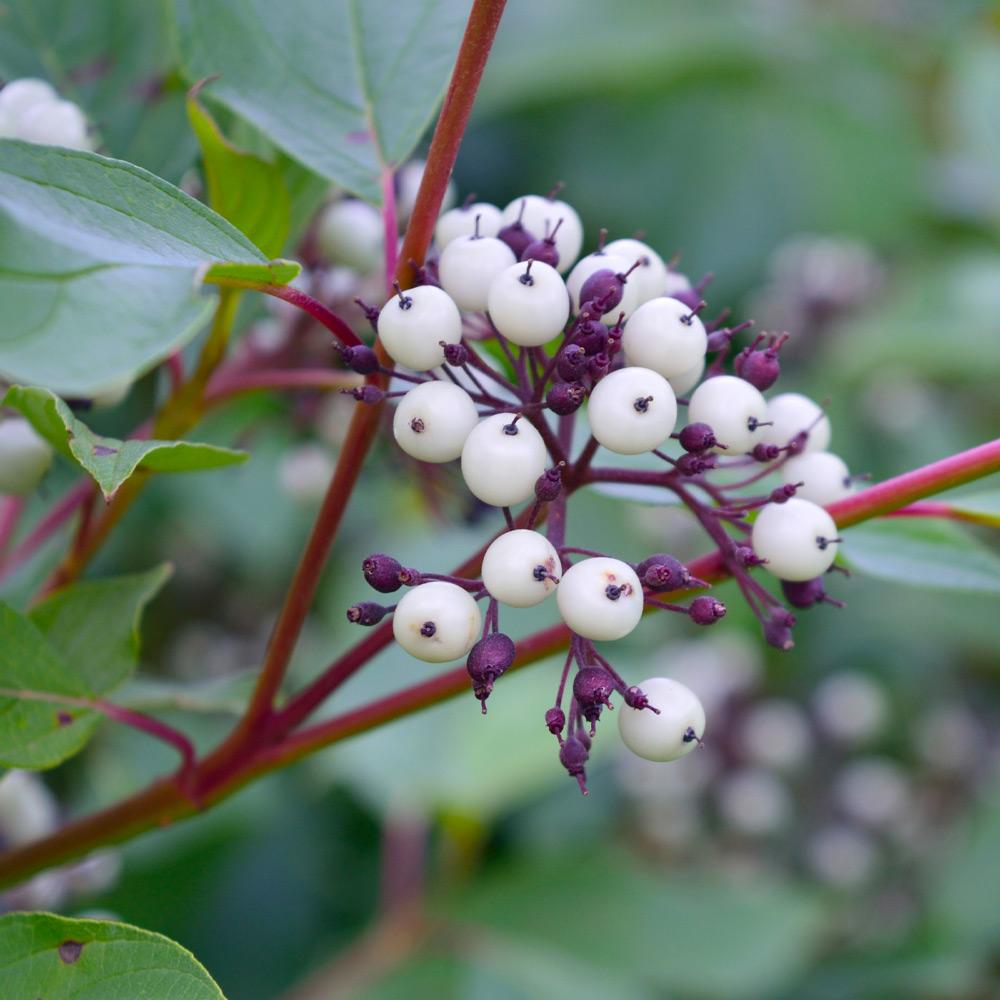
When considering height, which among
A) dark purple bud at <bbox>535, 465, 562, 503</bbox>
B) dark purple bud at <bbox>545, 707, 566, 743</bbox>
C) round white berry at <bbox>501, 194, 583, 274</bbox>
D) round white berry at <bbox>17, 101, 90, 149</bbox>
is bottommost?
dark purple bud at <bbox>545, 707, 566, 743</bbox>

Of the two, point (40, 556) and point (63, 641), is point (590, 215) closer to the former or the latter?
point (40, 556)

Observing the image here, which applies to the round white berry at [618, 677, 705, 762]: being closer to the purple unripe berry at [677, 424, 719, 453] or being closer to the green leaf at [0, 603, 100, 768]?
the purple unripe berry at [677, 424, 719, 453]

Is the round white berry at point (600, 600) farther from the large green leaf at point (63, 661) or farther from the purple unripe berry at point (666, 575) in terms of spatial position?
the large green leaf at point (63, 661)

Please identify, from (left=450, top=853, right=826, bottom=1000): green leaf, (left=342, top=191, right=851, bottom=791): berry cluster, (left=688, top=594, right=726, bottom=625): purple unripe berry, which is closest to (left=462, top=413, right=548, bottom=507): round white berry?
(left=342, top=191, right=851, bottom=791): berry cluster

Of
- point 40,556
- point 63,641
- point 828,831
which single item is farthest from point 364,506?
point 63,641

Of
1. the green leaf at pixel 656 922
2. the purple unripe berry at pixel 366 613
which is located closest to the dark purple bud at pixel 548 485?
the purple unripe berry at pixel 366 613
